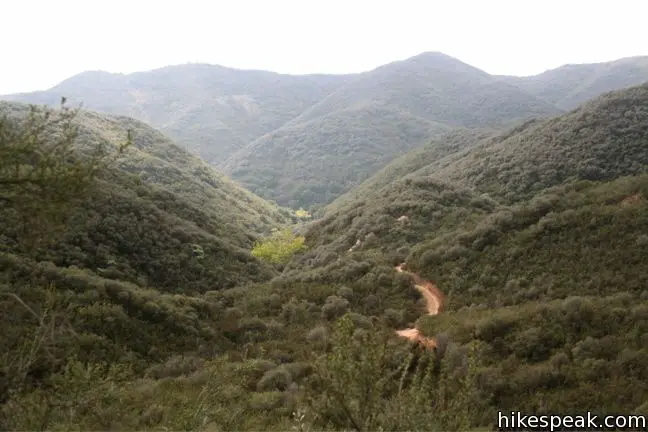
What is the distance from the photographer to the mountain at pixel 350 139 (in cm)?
10888

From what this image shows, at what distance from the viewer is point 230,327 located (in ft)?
52.0

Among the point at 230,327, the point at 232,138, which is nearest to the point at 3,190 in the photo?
the point at 230,327

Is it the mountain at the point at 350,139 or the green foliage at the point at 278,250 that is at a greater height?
the mountain at the point at 350,139

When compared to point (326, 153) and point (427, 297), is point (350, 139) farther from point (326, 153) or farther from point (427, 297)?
point (427, 297)

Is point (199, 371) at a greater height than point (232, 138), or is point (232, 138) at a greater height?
point (232, 138)

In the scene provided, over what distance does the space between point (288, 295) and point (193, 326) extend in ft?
17.3

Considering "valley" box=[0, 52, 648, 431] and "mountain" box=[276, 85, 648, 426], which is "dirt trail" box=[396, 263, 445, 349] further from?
"mountain" box=[276, 85, 648, 426]

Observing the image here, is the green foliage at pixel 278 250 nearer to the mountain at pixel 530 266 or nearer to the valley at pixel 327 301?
the valley at pixel 327 301

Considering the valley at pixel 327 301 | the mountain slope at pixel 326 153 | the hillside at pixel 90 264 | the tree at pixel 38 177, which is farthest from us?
the mountain slope at pixel 326 153

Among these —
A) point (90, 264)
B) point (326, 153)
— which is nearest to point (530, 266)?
point (90, 264)

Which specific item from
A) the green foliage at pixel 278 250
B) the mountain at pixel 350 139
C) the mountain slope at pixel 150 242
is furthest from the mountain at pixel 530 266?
the mountain at pixel 350 139

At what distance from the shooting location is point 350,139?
134 m

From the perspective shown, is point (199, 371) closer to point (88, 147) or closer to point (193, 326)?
point (193, 326)

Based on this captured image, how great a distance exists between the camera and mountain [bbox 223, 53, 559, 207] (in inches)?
4286
